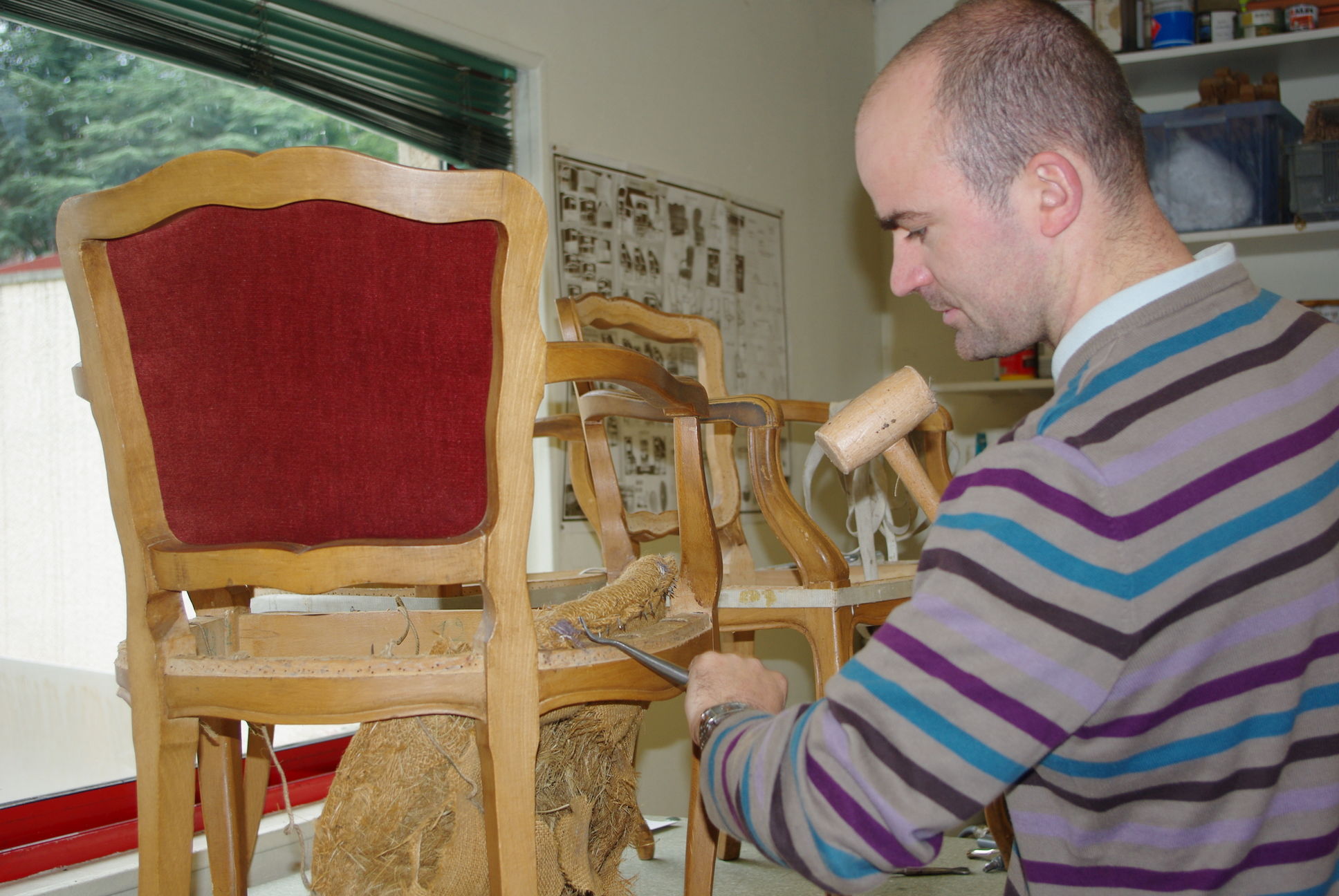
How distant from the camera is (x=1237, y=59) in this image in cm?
351

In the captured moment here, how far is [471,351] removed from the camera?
42.3 inches

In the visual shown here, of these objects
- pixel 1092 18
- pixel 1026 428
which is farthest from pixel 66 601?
pixel 1092 18

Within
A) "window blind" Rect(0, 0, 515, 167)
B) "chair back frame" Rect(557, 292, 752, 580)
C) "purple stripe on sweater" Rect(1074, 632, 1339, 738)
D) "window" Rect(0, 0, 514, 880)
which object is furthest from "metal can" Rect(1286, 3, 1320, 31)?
"purple stripe on sweater" Rect(1074, 632, 1339, 738)

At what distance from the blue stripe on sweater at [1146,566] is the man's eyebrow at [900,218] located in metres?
0.29

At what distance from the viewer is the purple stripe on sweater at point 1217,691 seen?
26.7 inches

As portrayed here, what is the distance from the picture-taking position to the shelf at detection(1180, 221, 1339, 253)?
10.8 ft

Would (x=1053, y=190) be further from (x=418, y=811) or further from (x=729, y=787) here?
(x=418, y=811)

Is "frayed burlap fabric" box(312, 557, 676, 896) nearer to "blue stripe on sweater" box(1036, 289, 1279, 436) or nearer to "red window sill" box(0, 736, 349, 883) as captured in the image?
"blue stripe on sweater" box(1036, 289, 1279, 436)

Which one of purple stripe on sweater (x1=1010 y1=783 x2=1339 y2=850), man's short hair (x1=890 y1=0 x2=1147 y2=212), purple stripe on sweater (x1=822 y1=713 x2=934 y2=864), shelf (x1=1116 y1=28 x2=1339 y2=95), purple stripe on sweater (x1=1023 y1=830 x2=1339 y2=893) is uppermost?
shelf (x1=1116 y1=28 x2=1339 y2=95)

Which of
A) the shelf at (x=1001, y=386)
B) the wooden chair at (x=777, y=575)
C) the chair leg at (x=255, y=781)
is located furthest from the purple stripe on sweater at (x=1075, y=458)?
the shelf at (x=1001, y=386)

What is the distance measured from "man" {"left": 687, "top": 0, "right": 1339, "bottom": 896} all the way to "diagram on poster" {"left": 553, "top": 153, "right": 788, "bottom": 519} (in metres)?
2.20

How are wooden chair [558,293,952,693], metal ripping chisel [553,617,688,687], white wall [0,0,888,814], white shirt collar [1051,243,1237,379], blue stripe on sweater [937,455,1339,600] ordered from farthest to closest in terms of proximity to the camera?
1. white wall [0,0,888,814]
2. wooden chair [558,293,952,693]
3. metal ripping chisel [553,617,688,687]
4. white shirt collar [1051,243,1237,379]
5. blue stripe on sweater [937,455,1339,600]

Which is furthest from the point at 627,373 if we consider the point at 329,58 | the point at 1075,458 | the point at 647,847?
the point at 329,58

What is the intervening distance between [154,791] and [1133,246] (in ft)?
3.44
